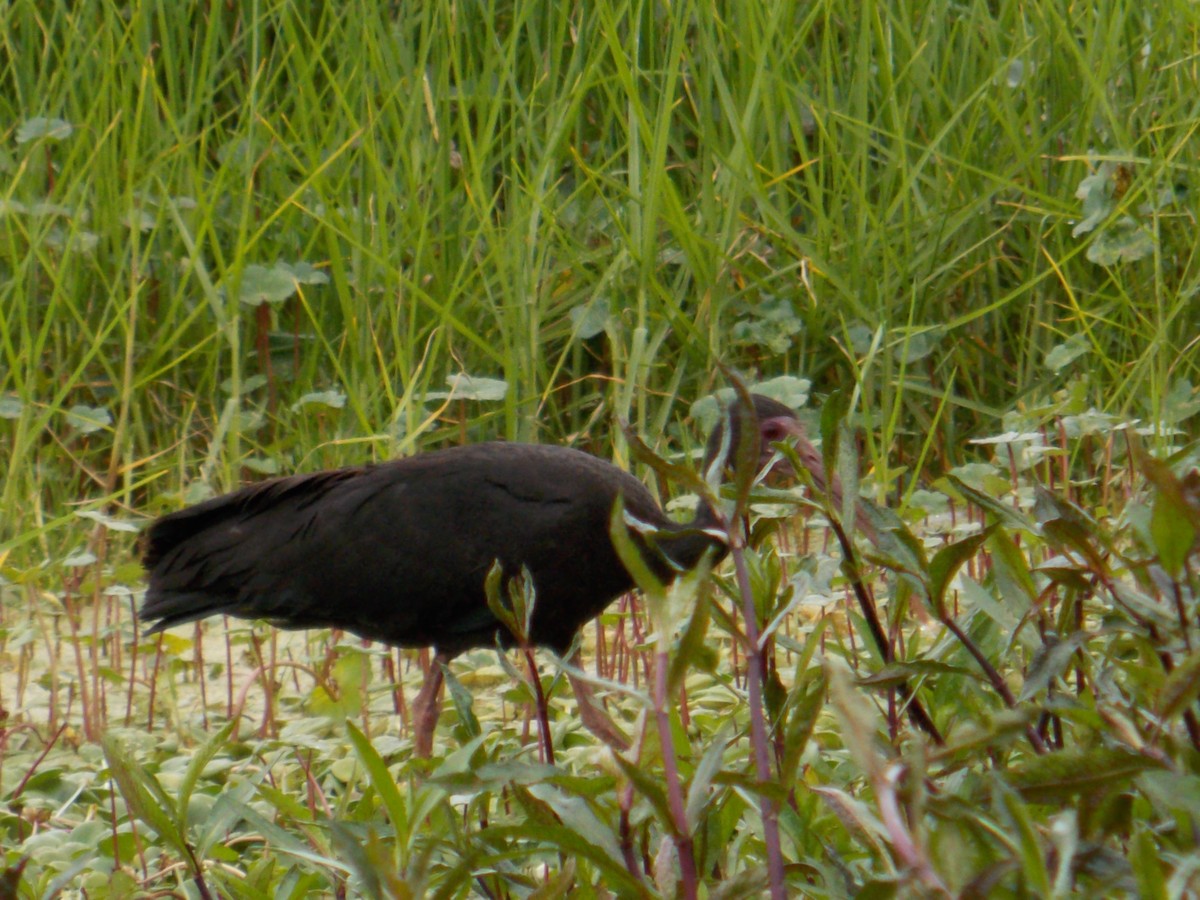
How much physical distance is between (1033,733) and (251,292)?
3.79 meters

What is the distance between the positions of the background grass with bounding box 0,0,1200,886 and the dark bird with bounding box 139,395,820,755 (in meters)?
0.85

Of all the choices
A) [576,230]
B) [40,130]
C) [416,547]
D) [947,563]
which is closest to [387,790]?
[947,563]

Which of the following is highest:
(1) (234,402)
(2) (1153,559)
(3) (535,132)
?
(2) (1153,559)

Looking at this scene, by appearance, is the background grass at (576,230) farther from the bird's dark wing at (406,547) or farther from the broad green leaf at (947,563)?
the broad green leaf at (947,563)

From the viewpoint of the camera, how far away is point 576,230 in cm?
495

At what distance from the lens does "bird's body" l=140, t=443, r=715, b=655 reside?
10.6ft

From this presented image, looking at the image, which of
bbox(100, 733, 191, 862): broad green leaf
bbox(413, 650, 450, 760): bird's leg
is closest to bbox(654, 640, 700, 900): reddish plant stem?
bbox(100, 733, 191, 862): broad green leaf

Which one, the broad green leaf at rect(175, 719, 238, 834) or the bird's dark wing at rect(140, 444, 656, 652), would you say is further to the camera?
the bird's dark wing at rect(140, 444, 656, 652)

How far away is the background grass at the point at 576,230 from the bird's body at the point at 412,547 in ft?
2.79

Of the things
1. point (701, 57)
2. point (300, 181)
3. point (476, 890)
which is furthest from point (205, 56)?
point (476, 890)

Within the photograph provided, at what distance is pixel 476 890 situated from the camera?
5.00 ft

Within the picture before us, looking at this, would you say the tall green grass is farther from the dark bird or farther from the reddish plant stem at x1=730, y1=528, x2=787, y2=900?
the reddish plant stem at x1=730, y1=528, x2=787, y2=900

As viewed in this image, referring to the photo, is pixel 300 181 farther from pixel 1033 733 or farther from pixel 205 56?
pixel 1033 733

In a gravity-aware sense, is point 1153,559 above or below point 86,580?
above
